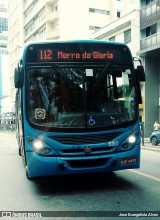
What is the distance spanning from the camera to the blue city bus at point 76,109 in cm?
660

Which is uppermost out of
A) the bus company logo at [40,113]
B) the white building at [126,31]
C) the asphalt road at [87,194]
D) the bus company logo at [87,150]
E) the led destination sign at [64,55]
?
the white building at [126,31]

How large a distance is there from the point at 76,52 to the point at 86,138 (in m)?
1.83

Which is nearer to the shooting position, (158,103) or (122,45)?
(122,45)

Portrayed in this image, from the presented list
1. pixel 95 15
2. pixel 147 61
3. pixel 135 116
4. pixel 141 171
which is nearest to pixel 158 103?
pixel 147 61

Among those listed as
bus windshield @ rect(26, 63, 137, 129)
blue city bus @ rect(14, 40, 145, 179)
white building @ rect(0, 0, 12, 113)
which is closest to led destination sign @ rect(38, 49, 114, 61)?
blue city bus @ rect(14, 40, 145, 179)

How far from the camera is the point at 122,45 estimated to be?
7473 millimetres

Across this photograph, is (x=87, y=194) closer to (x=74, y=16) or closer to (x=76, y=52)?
(x=76, y=52)

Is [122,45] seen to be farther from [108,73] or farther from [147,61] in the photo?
[147,61]

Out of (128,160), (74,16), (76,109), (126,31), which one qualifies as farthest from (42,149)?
(74,16)

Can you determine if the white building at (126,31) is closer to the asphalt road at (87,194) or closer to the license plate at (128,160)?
the asphalt road at (87,194)

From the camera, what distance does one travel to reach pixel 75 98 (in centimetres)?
681

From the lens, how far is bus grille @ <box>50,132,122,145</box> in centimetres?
656

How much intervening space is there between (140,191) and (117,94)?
6.50ft

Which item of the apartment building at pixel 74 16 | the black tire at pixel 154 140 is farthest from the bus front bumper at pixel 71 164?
the apartment building at pixel 74 16
